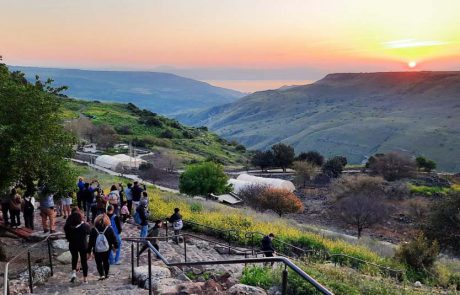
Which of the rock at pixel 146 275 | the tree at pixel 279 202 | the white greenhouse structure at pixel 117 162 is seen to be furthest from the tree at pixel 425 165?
the rock at pixel 146 275

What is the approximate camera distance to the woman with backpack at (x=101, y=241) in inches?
371

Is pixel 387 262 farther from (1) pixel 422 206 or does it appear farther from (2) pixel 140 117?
(2) pixel 140 117

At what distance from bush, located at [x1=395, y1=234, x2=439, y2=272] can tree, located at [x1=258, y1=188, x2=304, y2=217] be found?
1869 centimetres

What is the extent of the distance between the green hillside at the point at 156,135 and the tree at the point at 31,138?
163 feet

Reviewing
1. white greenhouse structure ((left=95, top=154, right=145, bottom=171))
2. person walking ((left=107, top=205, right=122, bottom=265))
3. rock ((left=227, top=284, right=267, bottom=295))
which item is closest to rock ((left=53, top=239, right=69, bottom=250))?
person walking ((left=107, top=205, right=122, bottom=265))

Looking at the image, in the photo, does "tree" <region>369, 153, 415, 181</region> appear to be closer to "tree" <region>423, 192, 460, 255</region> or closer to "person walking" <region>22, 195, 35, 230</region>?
"tree" <region>423, 192, 460, 255</region>

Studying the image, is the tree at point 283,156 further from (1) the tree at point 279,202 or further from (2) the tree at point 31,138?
(2) the tree at point 31,138

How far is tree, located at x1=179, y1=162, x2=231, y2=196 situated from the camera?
38562 millimetres

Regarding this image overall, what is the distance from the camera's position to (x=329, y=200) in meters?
45.0

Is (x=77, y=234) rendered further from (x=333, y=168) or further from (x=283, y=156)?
(x=283, y=156)

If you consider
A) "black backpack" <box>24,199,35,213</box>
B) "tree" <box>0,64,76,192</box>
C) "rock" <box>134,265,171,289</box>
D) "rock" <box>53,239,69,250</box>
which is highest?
"tree" <box>0,64,76,192</box>

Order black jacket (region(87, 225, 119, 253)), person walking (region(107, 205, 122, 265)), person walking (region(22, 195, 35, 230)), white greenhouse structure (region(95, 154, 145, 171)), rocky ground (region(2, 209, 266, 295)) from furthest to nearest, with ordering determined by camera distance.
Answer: white greenhouse structure (region(95, 154, 145, 171)), person walking (region(22, 195, 35, 230)), person walking (region(107, 205, 122, 265)), black jacket (region(87, 225, 119, 253)), rocky ground (region(2, 209, 266, 295))

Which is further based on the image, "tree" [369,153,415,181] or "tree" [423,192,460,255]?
"tree" [369,153,415,181]

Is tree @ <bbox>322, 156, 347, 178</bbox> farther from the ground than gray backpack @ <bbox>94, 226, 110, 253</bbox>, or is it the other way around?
gray backpack @ <bbox>94, 226, 110, 253</bbox>
